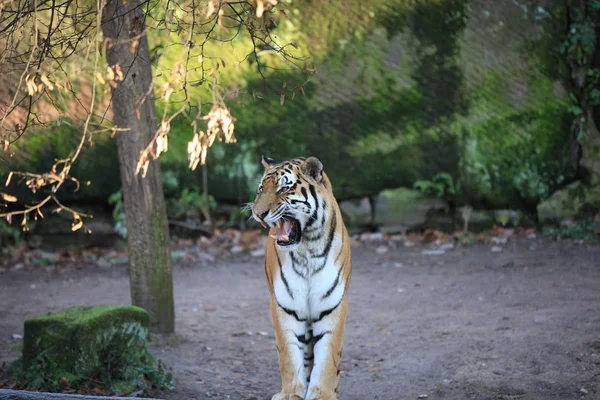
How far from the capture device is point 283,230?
15.6 feet

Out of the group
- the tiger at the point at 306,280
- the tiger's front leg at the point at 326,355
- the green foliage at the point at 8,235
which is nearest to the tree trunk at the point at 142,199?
the tiger at the point at 306,280

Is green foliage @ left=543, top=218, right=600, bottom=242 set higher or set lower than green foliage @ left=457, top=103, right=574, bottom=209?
lower

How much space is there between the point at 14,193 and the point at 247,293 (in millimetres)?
3743

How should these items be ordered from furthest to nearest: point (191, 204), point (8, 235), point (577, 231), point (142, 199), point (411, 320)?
point (191, 204) → point (8, 235) → point (577, 231) → point (411, 320) → point (142, 199)

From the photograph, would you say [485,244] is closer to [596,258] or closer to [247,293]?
[596,258]

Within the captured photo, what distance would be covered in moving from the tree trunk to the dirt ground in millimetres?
411

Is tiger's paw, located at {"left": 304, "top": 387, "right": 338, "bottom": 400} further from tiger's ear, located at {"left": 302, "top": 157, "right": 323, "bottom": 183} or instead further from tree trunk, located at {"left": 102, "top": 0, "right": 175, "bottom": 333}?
tree trunk, located at {"left": 102, "top": 0, "right": 175, "bottom": 333}

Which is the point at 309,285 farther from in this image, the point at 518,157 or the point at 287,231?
the point at 518,157

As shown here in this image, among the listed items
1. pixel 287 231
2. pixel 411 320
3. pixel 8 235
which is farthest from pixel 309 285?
pixel 8 235

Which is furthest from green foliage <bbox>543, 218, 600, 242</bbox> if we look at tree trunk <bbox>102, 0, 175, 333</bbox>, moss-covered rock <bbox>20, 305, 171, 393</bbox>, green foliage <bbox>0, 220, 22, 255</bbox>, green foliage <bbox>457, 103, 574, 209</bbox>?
green foliage <bbox>0, 220, 22, 255</bbox>

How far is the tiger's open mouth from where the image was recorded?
15.5 feet

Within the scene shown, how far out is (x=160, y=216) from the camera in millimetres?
6703

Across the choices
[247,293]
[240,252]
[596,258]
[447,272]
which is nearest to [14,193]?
[240,252]

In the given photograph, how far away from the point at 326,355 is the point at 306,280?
462mm
